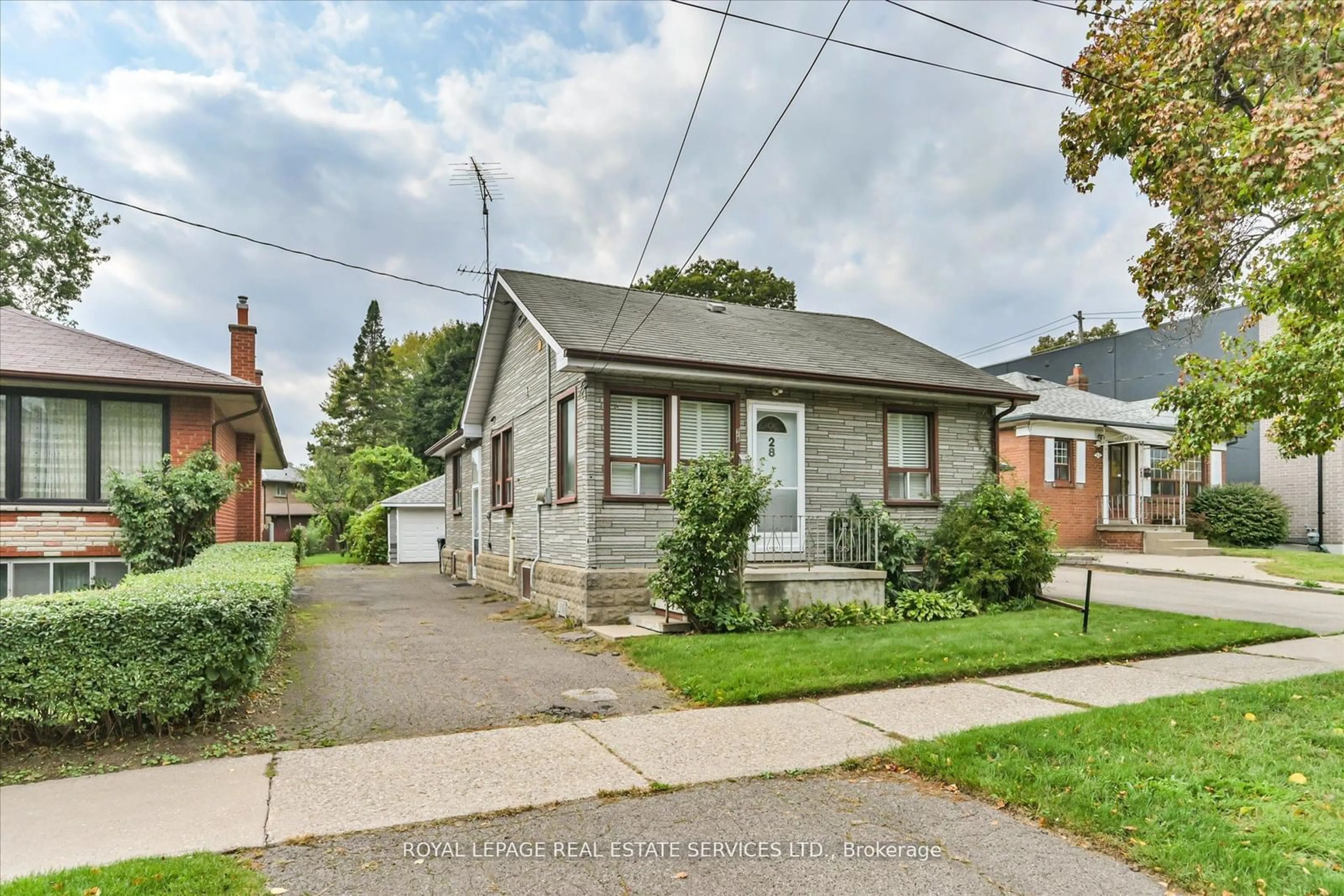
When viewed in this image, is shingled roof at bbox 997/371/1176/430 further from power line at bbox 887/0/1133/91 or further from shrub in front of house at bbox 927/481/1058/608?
power line at bbox 887/0/1133/91

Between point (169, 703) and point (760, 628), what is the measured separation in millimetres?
6017

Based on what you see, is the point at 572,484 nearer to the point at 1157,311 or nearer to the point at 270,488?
the point at 1157,311

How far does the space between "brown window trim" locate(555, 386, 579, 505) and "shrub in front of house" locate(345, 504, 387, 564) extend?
17.8 m

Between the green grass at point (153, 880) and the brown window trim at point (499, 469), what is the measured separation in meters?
10.7

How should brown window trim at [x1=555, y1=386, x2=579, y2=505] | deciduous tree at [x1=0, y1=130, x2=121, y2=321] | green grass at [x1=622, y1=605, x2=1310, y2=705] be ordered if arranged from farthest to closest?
deciduous tree at [x1=0, y1=130, x2=121, y2=321] → brown window trim at [x1=555, y1=386, x2=579, y2=505] → green grass at [x1=622, y1=605, x2=1310, y2=705]

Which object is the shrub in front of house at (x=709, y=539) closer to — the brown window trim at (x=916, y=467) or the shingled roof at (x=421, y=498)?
the brown window trim at (x=916, y=467)

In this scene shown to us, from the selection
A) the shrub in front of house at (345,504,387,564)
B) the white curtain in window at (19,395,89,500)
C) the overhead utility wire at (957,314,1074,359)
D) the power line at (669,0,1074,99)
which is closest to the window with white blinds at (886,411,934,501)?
the power line at (669,0,1074,99)

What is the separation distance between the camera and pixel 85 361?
10453 mm

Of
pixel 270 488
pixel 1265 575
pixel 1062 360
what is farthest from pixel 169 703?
pixel 270 488

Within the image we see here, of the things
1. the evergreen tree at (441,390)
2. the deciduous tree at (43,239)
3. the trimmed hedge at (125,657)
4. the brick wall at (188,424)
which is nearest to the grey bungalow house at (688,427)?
the brick wall at (188,424)

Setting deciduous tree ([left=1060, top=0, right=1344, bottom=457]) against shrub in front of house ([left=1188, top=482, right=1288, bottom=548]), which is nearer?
deciduous tree ([left=1060, top=0, right=1344, bottom=457])

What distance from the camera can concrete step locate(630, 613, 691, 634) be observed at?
8961mm

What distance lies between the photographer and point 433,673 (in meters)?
7.30

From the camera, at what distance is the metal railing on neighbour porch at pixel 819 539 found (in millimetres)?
11039
